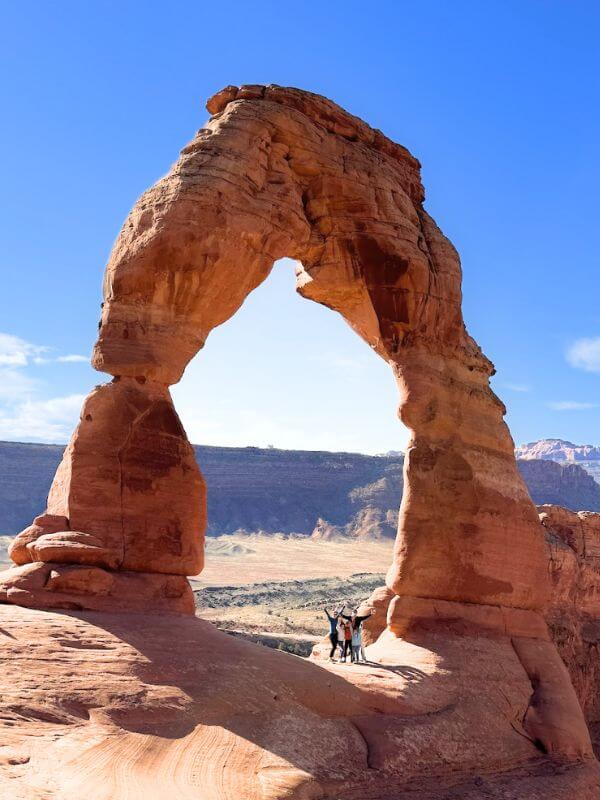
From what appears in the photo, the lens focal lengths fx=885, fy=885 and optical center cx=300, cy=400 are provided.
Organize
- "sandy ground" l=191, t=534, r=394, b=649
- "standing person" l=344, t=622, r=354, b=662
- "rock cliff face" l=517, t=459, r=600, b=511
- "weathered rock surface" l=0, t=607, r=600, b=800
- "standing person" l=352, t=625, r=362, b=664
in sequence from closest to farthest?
"weathered rock surface" l=0, t=607, r=600, b=800 → "standing person" l=352, t=625, r=362, b=664 → "standing person" l=344, t=622, r=354, b=662 → "sandy ground" l=191, t=534, r=394, b=649 → "rock cliff face" l=517, t=459, r=600, b=511

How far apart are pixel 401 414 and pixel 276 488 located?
7983 centimetres

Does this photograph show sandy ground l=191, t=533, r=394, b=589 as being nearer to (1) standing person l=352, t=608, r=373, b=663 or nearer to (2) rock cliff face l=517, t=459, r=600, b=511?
(2) rock cliff face l=517, t=459, r=600, b=511

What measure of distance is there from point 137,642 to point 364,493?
267ft

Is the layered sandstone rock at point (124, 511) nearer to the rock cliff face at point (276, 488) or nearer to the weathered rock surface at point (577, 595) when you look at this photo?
the weathered rock surface at point (577, 595)

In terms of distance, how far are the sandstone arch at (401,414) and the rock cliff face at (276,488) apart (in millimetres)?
69810

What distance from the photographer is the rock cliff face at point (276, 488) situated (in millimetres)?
86625

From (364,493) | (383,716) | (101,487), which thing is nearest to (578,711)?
(383,716)

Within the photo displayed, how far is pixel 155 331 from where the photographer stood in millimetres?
11227

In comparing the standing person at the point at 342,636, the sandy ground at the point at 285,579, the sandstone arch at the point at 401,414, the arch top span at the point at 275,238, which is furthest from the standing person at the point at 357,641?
the sandy ground at the point at 285,579

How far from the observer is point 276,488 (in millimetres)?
93562

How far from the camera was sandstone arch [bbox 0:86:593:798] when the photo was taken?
10.4 m

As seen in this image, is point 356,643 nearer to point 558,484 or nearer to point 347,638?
point 347,638

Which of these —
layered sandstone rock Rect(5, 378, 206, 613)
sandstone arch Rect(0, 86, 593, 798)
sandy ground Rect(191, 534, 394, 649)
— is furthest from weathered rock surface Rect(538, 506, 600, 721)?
layered sandstone rock Rect(5, 378, 206, 613)

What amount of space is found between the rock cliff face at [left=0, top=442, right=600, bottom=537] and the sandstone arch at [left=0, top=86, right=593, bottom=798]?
69.8 m
